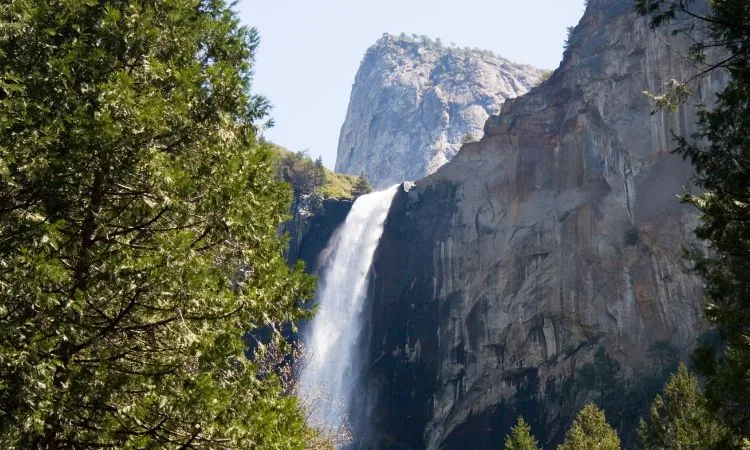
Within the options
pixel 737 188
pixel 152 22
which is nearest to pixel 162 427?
pixel 152 22

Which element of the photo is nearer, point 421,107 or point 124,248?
point 124,248

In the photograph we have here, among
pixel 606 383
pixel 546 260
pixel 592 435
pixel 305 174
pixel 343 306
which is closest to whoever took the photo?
pixel 592 435

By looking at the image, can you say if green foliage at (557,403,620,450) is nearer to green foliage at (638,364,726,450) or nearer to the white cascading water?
green foliage at (638,364,726,450)

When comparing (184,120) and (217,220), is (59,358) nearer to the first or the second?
(217,220)

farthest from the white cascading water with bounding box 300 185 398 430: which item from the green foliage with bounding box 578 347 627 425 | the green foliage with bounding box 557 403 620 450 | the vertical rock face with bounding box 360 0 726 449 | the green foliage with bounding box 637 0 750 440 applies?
the green foliage with bounding box 637 0 750 440

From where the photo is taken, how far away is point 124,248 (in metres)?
6.35

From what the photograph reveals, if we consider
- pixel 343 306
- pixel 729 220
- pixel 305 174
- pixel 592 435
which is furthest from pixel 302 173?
pixel 729 220

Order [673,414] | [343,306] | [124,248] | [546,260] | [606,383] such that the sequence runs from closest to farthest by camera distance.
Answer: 1. [124,248]
2. [673,414]
3. [606,383]
4. [546,260]
5. [343,306]

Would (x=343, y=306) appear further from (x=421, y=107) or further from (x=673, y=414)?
(x=421, y=107)

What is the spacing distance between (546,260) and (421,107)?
103907 mm

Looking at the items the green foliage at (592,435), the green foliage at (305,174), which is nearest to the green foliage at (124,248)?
the green foliage at (592,435)

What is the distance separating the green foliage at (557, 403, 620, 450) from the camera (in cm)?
2438

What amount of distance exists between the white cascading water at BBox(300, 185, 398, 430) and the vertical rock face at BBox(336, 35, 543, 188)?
7064 cm

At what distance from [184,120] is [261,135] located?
213 cm
